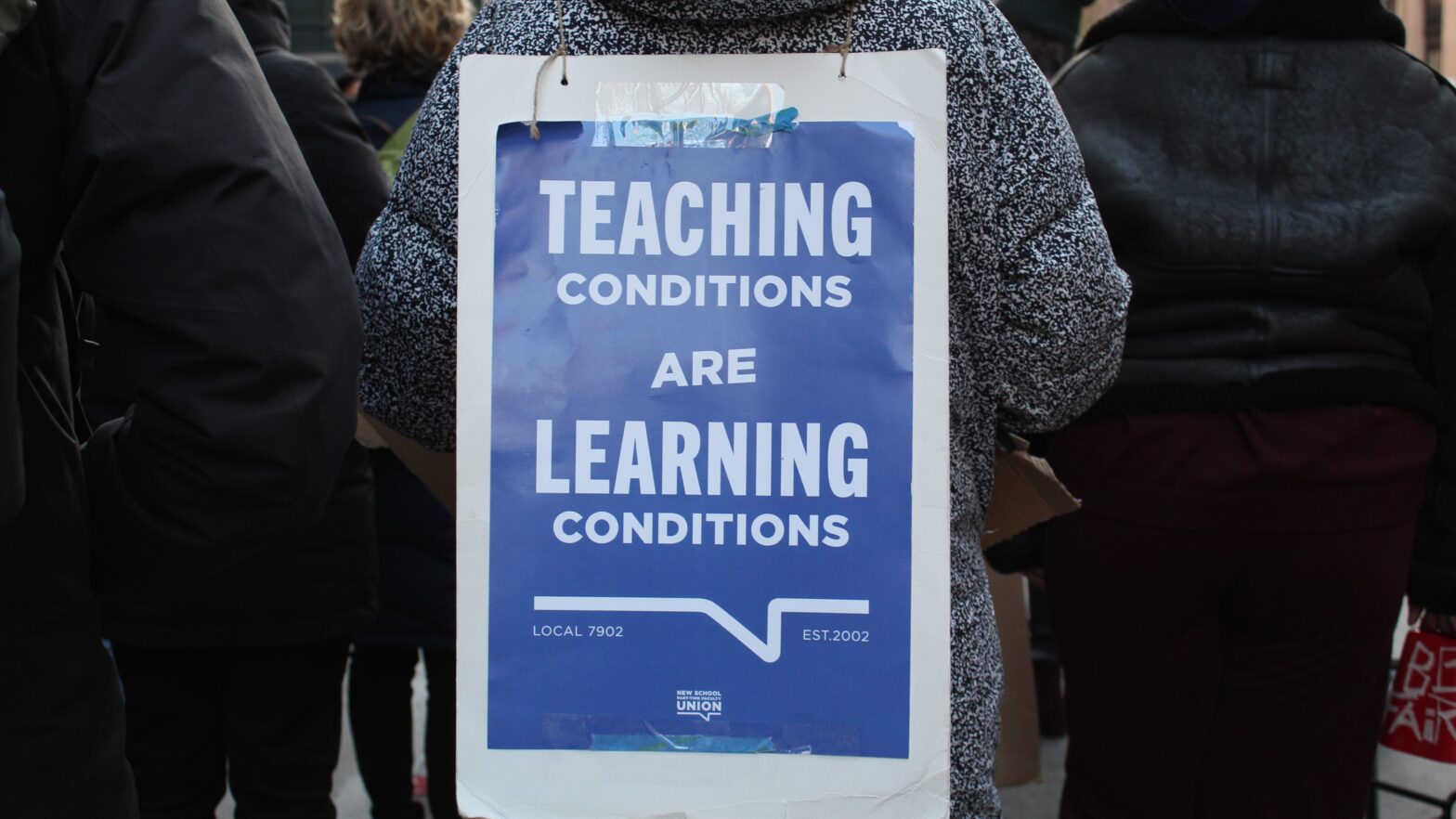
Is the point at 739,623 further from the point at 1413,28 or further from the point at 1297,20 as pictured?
the point at 1413,28

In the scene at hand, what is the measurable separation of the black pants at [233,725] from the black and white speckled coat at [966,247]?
1.12 meters

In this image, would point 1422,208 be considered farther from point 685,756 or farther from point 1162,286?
point 685,756

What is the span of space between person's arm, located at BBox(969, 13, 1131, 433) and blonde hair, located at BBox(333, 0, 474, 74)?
A: 2009 mm

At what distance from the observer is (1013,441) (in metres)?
1.78

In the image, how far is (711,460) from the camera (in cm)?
145

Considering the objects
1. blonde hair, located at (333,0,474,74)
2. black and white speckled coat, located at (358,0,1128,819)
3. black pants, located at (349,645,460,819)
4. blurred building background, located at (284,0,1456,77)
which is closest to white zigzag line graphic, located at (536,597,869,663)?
black and white speckled coat, located at (358,0,1128,819)

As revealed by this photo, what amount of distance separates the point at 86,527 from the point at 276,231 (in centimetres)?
35

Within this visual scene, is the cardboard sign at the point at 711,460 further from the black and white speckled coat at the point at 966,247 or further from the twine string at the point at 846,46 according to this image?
the black and white speckled coat at the point at 966,247

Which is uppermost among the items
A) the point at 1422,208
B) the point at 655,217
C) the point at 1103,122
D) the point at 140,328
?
the point at 1103,122

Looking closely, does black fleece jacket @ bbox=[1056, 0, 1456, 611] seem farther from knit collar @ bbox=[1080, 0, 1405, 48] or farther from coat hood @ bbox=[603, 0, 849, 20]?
coat hood @ bbox=[603, 0, 849, 20]

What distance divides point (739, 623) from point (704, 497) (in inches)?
4.9

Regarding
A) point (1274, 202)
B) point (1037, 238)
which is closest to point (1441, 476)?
point (1274, 202)

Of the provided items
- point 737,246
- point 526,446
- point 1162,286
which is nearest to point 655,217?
point 737,246

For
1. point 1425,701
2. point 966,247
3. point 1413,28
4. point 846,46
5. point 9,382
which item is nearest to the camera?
point 9,382
